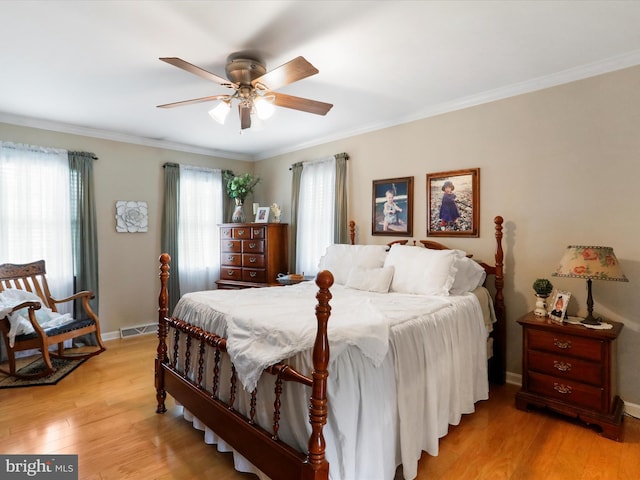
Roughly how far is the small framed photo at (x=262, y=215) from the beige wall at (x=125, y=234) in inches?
53.0

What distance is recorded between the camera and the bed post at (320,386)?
4.45 feet

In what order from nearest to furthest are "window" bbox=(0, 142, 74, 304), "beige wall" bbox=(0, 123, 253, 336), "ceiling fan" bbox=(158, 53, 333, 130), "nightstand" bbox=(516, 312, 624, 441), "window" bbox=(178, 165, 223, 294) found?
1. "nightstand" bbox=(516, 312, 624, 441)
2. "ceiling fan" bbox=(158, 53, 333, 130)
3. "window" bbox=(0, 142, 74, 304)
4. "beige wall" bbox=(0, 123, 253, 336)
5. "window" bbox=(178, 165, 223, 294)

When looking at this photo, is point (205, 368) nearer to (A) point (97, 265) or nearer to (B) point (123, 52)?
(B) point (123, 52)

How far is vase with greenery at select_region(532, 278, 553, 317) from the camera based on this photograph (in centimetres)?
263

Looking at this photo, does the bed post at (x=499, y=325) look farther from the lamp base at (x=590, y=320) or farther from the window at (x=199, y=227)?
the window at (x=199, y=227)

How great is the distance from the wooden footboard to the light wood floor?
0.20 metres

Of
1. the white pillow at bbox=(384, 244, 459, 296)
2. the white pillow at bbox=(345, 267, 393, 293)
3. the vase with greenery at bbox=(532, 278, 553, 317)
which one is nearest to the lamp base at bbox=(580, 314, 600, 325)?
the vase with greenery at bbox=(532, 278, 553, 317)

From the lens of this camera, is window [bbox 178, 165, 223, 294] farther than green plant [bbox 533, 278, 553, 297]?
Yes

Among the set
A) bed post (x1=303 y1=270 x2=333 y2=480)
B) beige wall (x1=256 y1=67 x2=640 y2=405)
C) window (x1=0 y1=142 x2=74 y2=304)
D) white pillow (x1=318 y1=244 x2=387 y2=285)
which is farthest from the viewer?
window (x1=0 y1=142 x2=74 y2=304)

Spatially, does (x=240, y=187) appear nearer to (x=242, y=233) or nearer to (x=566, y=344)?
(x=242, y=233)

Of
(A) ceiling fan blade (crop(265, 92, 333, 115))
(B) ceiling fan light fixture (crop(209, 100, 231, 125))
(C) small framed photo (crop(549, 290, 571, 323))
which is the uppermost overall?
(A) ceiling fan blade (crop(265, 92, 333, 115))

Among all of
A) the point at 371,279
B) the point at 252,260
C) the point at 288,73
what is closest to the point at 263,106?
the point at 288,73

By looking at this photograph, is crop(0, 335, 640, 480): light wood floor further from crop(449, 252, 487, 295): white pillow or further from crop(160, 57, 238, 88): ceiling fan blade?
crop(160, 57, 238, 88): ceiling fan blade

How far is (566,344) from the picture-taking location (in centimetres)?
240
